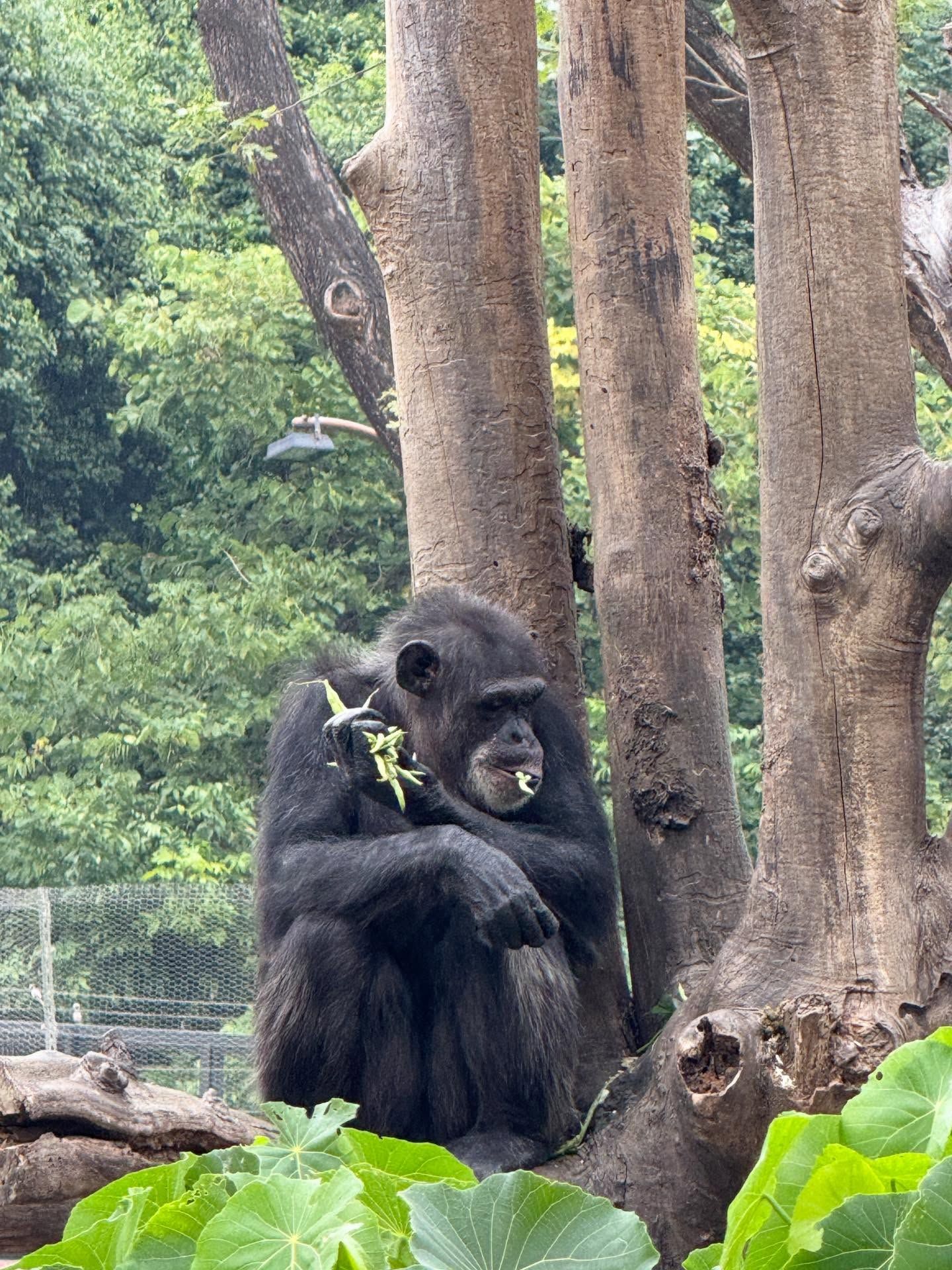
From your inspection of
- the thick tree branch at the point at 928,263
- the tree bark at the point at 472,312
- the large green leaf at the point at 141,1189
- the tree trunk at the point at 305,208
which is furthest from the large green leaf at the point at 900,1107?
the tree trunk at the point at 305,208

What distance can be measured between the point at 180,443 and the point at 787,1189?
13.1m

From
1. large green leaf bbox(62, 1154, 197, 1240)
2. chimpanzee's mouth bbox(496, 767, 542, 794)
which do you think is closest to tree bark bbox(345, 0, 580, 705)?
chimpanzee's mouth bbox(496, 767, 542, 794)

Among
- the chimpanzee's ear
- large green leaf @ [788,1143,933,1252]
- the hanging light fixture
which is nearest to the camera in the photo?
large green leaf @ [788,1143,933,1252]

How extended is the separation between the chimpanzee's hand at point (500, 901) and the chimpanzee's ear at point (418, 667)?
483mm

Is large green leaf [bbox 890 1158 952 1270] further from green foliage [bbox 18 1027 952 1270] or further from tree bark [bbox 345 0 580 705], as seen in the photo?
tree bark [bbox 345 0 580 705]

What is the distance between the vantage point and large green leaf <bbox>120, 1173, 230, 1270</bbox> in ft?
3.76

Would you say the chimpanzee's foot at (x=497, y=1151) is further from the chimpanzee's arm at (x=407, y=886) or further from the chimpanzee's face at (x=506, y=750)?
the chimpanzee's face at (x=506, y=750)

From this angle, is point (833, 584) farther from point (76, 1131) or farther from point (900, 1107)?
point (76, 1131)

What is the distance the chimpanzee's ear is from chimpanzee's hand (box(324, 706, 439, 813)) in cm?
22

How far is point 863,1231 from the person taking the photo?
1.00m

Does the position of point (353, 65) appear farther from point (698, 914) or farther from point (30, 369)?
point (698, 914)

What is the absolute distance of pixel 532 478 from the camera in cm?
329

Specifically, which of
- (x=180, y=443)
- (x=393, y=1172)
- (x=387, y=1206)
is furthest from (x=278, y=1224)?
(x=180, y=443)

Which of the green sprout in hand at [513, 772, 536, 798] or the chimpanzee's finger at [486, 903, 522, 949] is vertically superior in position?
the green sprout in hand at [513, 772, 536, 798]
